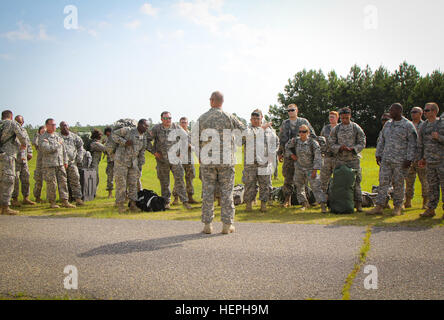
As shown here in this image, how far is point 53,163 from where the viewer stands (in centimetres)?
1044

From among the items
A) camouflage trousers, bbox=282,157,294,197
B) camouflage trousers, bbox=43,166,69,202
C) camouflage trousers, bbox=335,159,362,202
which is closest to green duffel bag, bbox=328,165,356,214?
camouflage trousers, bbox=335,159,362,202

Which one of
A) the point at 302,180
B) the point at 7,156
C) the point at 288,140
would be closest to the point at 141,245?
the point at 302,180

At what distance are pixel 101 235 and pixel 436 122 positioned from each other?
23.9ft

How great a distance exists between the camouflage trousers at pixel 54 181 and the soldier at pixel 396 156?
8329 mm

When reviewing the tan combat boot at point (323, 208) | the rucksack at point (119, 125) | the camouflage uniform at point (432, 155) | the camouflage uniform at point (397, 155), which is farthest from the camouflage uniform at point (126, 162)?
the camouflage uniform at point (432, 155)

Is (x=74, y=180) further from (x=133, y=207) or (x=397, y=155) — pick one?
(x=397, y=155)

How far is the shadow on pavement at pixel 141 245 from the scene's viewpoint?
555cm

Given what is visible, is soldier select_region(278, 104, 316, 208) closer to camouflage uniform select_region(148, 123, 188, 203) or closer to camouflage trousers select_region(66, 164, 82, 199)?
camouflage uniform select_region(148, 123, 188, 203)

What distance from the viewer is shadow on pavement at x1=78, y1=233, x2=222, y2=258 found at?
5551mm

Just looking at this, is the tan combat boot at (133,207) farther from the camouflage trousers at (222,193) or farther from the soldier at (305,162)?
the soldier at (305,162)

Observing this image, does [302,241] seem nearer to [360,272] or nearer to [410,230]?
[360,272]

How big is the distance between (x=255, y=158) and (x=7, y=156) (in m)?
6.33
